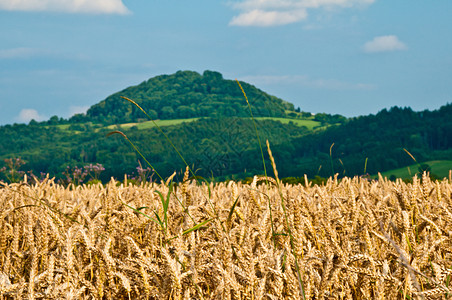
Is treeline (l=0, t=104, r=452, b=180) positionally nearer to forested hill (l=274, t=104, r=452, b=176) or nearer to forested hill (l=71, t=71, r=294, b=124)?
forested hill (l=274, t=104, r=452, b=176)

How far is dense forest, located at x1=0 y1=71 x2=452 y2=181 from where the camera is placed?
23484 mm

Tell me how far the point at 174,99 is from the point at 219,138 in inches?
5473

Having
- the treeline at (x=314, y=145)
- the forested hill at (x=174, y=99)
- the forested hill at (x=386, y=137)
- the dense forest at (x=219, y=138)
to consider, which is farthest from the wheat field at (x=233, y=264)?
the forested hill at (x=174, y=99)

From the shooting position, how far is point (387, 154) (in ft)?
145

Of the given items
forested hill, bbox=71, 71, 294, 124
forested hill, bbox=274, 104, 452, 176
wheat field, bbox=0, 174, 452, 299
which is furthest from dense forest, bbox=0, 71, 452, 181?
wheat field, bbox=0, 174, 452, 299

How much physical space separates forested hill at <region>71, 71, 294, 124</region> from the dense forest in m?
0.44

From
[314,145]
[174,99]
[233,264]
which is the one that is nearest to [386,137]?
[314,145]

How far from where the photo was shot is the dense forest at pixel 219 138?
925 inches

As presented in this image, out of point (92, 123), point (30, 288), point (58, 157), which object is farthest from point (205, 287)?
point (92, 123)

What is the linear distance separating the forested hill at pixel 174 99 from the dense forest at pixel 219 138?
44 centimetres

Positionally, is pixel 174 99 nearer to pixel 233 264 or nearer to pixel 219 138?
pixel 219 138

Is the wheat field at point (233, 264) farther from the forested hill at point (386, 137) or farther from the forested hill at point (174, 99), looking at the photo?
the forested hill at point (174, 99)

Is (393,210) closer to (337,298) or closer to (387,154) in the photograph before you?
(337,298)

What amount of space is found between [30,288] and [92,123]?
168m
